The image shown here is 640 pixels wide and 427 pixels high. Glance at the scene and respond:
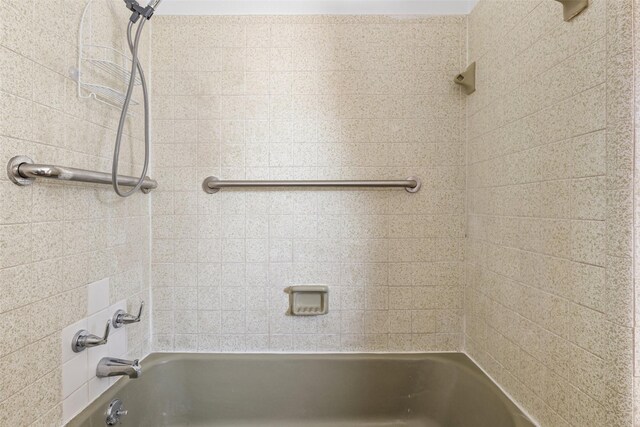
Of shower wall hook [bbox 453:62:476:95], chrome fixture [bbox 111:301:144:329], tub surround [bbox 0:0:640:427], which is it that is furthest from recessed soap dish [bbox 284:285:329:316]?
shower wall hook [bbox 453:62:476:95]

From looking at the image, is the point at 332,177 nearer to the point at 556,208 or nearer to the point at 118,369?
the point at 556,208

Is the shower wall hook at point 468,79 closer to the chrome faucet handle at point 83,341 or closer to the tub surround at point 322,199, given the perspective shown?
the tub surround at point 322,199

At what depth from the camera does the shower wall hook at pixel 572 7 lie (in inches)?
31.4

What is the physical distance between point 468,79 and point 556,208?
71 cm

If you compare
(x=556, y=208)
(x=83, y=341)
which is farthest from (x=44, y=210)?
(x=556, y=208)

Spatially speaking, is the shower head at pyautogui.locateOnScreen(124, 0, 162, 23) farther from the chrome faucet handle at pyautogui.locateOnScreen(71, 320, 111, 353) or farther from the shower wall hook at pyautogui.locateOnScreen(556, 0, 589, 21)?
the shower wall hook at pyautogui.locateOnScreen(556, 0, 589, 21)

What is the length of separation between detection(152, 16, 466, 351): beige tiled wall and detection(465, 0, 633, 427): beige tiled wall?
17 cm

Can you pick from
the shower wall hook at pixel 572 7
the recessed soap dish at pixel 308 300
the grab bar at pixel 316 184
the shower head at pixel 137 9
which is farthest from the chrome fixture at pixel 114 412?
the shower wall hook at pixel 572 7

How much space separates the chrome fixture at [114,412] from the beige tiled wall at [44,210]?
15 cm

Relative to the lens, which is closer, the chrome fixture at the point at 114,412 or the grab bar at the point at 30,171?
the grab bar at the point at 30,171

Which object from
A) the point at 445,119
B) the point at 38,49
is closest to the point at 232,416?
the point at 38,49

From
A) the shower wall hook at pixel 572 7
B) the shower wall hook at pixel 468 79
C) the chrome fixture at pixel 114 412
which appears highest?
the shower wall hook at pixel 468 79

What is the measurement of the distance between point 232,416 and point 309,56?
1.49 meters

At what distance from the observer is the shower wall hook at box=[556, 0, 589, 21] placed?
0.80 m
